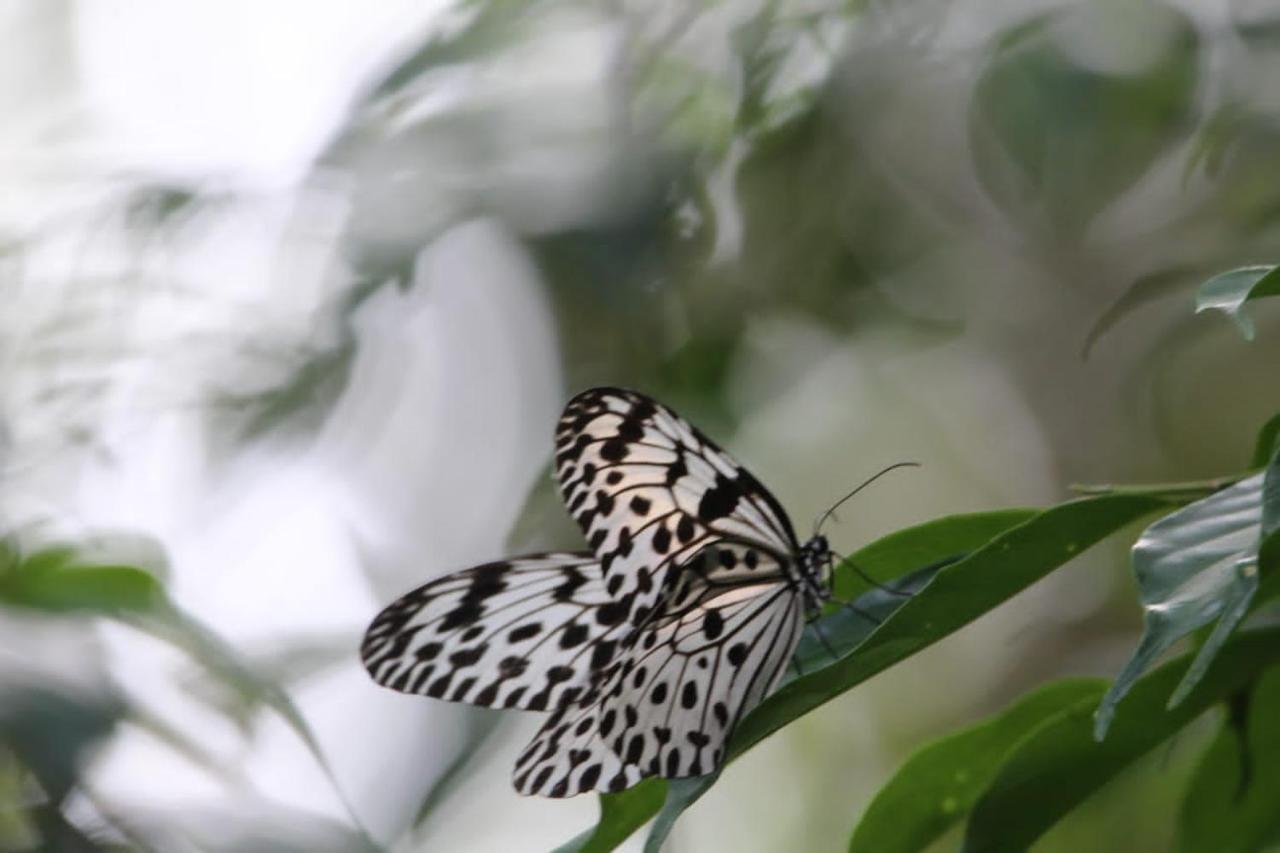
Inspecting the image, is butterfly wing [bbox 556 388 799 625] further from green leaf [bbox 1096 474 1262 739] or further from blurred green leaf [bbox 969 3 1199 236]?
blurred green leaf [bbox 969 3 1199 236]

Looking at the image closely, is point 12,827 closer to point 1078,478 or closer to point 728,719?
point 728,719

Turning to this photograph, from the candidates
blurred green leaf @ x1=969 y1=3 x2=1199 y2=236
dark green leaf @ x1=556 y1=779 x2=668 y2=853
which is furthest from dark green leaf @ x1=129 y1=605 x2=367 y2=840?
blurred green leaf @ x1=969 y1=3 x2=1199 y2=236

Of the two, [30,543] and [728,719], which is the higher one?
[30,543]

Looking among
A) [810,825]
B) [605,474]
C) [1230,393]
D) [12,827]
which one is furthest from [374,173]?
[1230,393]

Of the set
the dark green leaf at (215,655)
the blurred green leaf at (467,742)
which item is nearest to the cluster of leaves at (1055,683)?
the dark green leaf at (215,655)

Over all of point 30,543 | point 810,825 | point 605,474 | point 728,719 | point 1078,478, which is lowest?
point 810,825

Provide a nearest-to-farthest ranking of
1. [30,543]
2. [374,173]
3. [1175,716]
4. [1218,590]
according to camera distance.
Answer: [1218,590] < [1175,716] < [30,543] < [374,173]

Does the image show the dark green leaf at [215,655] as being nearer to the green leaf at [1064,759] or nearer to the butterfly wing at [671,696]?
the butterfly wing at [671,696]

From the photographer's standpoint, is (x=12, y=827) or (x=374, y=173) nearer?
(x=12, y=827)

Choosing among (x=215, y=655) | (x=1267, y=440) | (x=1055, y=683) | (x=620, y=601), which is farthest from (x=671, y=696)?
(x=215, y=655)
